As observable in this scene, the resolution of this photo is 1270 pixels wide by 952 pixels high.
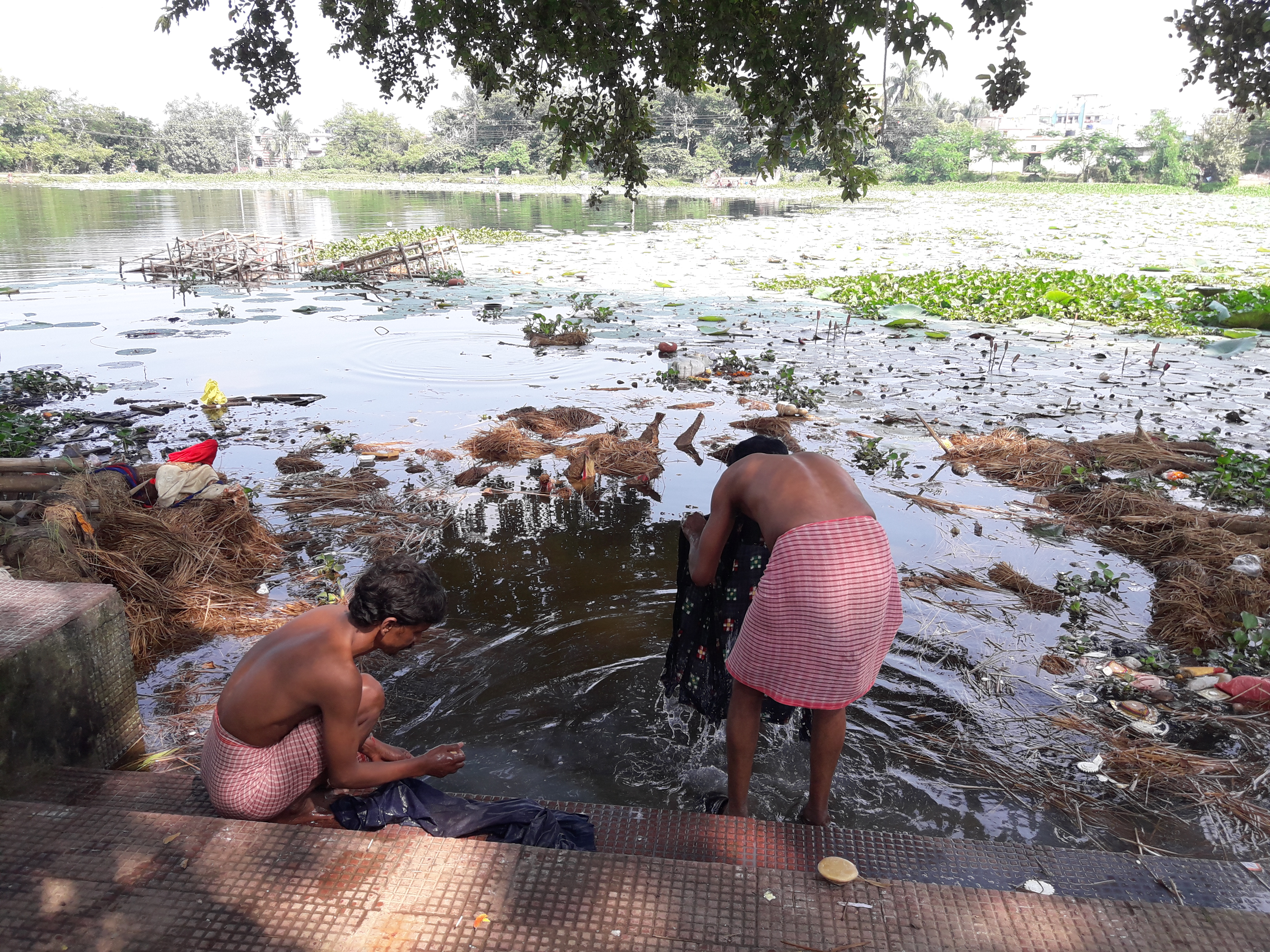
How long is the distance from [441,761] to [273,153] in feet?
281

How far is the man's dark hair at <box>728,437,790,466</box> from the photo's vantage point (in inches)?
110

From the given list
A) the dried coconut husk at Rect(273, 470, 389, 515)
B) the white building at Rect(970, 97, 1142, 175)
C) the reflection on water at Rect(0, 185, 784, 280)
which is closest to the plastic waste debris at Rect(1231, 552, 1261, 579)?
the dried coconut husk at Rect(273, 470, 389, 515)

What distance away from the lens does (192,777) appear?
8.91 feet

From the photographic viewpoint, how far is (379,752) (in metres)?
2.83

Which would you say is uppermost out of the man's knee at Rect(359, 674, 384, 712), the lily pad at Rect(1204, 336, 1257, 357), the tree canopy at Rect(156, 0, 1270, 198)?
the tree canopy at Rect(156, 0, 1270, 198)

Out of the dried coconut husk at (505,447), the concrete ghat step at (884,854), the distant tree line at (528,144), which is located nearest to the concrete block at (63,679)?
the concrete ghat step at (884,854)

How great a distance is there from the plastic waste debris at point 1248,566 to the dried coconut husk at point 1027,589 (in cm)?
89

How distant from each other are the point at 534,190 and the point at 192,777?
54129 millimetres

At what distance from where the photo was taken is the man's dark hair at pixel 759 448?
2801 millimetres

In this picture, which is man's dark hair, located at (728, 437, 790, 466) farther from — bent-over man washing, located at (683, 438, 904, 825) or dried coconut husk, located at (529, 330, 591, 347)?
dried coconut husk, located at (529, 330, 591, 347)

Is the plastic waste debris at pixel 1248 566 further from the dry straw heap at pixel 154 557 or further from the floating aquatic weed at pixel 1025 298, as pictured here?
the floating aquatic weed at pixel 1025 298

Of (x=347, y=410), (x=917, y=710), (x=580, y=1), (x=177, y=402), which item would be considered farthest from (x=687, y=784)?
(x=177, y=402)

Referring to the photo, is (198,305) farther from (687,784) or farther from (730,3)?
(687,784)

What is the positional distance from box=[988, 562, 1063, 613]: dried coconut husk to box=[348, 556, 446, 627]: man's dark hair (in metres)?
3.38
